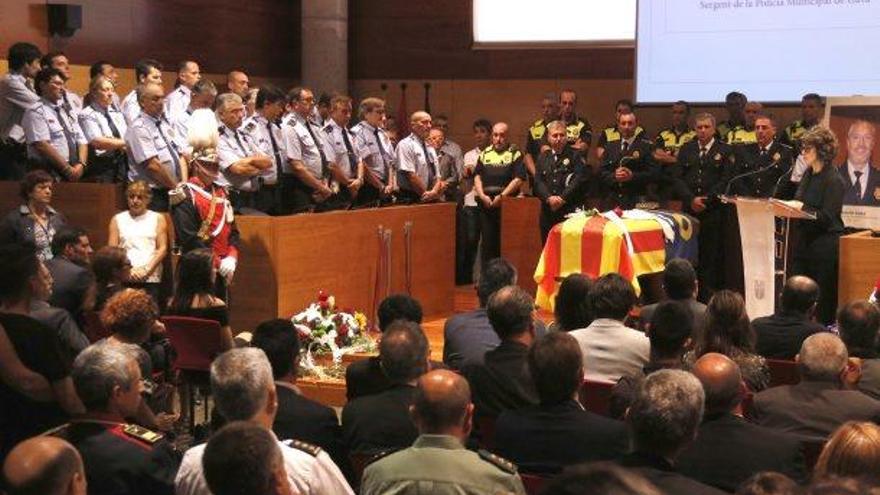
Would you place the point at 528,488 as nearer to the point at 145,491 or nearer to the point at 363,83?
the point at 145,491

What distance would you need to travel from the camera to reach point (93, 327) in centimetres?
608

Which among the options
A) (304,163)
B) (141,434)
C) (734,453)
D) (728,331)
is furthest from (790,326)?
(304,163)

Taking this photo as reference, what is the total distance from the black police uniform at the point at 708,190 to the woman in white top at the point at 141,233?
182 inches

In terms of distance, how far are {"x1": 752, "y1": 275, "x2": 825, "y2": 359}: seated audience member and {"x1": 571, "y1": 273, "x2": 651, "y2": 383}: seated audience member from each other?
2.49ft

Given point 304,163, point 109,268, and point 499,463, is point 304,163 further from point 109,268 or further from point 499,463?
point 499,463

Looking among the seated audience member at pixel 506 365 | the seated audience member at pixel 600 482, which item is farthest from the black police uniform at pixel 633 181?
the seated audience member at pixel 600 482

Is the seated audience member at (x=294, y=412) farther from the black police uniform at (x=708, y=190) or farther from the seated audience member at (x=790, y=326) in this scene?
the black police uniform at (x=708, y=190)

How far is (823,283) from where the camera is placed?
8.26 meters

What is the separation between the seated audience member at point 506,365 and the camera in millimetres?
4754

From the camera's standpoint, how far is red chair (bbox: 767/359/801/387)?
5.26 metres

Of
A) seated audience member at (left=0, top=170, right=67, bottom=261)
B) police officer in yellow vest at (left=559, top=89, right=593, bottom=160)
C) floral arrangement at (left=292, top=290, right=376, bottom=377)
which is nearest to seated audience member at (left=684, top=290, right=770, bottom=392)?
floral arrangement at (left=292, top=290, right=376, bottom=377)

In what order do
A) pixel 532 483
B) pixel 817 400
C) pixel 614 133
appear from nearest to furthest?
pixel 532 483 → pixel 817 400 → pixel 614 133

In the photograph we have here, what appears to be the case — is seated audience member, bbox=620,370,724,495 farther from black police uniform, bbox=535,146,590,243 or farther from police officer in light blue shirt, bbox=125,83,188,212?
black police uniform, bbox=535,146,590,243

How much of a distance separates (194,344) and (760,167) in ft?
18.7
